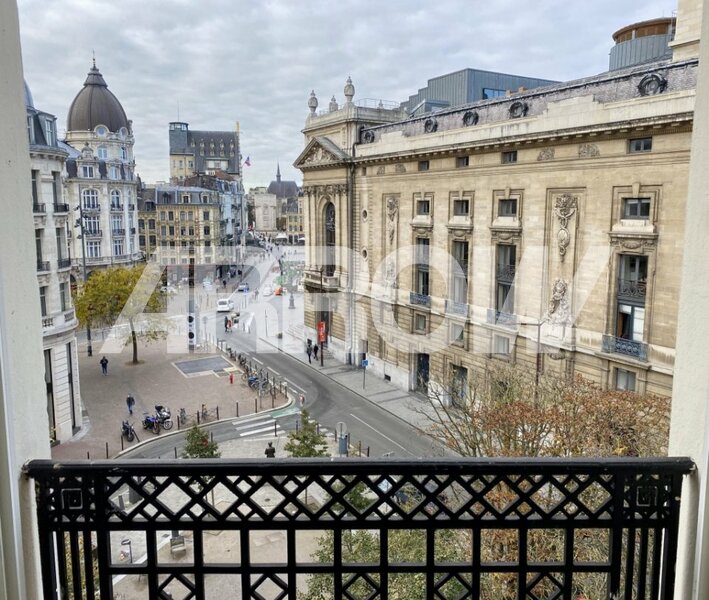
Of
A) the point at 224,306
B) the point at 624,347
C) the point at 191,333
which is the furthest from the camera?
the point at 224,306

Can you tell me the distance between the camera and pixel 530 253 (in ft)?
76.3

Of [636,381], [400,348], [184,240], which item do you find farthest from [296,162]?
[184,240]

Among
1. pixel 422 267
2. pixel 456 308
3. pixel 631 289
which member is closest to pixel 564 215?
pixel 631 289

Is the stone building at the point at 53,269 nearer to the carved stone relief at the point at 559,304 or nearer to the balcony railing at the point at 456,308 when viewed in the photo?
the balcony railing at the point at 456,308

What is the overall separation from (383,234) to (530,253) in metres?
10.3

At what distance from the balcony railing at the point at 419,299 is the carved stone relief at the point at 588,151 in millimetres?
10300

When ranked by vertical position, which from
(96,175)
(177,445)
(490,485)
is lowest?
(177,445)

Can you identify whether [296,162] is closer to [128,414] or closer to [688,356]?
[128,414]

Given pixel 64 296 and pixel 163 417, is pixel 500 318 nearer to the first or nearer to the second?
pixel 163 417

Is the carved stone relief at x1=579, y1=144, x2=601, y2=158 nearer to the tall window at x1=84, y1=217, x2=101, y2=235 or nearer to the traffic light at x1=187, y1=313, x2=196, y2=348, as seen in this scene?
the traffic light at x1=187, y1=313, x2=196, y2=348

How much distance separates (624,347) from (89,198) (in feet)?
126

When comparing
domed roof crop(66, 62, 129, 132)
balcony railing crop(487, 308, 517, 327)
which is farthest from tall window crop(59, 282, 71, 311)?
domed roof crop(66, 62, 129, 132)

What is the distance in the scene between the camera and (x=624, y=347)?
20250 millimetres

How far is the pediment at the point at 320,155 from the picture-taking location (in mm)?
34406
